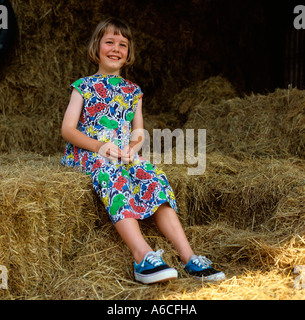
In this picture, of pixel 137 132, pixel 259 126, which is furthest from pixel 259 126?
pixel 137 132

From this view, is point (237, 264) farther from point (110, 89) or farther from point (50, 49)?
point (50, 49)

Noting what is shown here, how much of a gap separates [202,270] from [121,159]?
0.70 metres

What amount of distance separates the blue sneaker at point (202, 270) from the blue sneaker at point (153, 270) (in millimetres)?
143

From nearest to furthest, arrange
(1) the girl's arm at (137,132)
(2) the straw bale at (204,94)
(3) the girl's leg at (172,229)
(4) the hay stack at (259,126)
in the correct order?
(3) the girl's leg at (172,229)
(1) the girl's arm at (137,132)
(4) the hay stack at (259,126)
(2) the straw bale at (204,94)

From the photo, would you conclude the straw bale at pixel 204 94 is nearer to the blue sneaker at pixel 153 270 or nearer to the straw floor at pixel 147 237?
the straw floor at pixel 147 237

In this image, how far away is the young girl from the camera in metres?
1.89

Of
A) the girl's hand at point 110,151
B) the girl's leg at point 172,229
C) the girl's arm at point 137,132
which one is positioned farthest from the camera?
the girl's arm at point 137,132

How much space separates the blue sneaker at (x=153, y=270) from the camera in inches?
68.0

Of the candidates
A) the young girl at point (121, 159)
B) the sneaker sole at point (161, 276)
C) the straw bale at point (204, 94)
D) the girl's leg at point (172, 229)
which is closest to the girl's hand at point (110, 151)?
the young girl at point (121, 159)

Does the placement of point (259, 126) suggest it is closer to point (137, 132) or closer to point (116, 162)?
point (137, 132)

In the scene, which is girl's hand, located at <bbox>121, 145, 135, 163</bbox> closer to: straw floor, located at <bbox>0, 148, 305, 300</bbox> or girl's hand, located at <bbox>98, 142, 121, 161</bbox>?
girl's hand, located at <bbox>98, 142, 121, 161</bbox>

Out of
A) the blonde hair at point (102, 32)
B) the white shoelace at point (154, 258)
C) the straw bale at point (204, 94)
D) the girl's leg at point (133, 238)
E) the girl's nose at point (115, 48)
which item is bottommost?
the white shoelace at point (154, 258)

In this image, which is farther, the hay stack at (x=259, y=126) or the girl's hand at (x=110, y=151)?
the hay stack at (x=259, y=126)

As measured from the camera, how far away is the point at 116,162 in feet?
7.15
